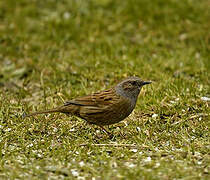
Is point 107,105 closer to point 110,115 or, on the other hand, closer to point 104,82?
point 110,115

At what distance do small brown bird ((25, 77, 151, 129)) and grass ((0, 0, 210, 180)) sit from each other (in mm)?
281

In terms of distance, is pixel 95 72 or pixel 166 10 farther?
pixel 166 10

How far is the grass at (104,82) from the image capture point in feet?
16.8

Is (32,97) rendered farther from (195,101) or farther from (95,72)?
(195,101)

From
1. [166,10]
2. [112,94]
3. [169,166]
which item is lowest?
[169,166]

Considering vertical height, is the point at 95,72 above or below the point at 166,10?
below

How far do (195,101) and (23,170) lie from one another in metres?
2.99

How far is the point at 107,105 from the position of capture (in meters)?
5.93

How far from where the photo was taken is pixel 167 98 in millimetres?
6980

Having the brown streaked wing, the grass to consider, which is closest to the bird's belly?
the brown streaked wing

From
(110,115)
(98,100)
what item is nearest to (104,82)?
(98,100)

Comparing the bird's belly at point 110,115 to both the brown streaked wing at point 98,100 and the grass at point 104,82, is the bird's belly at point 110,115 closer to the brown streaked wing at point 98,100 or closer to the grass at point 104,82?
the brown streaked wing at point 98,100

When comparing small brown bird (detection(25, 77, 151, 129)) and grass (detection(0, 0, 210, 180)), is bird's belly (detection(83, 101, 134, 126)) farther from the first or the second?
grass (detection(0, 0, 210, 180))

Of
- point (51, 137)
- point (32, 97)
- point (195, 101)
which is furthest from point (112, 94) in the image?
point (32, 97)
